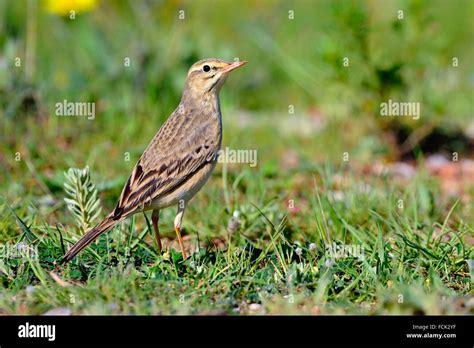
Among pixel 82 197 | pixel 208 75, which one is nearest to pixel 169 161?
pixel 82 197

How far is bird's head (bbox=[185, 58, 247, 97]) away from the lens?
236 inches

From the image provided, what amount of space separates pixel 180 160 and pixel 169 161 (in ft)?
0.26

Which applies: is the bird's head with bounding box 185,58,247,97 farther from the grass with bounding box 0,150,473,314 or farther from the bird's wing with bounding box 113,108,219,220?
the grass with bounding box 0,150,473,314

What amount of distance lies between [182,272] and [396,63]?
3769 millimetres

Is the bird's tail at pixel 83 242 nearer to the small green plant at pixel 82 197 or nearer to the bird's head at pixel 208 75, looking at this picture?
the small green plant at pixel 82 197

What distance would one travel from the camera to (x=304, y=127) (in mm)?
9102

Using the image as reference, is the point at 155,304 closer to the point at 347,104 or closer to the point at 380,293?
the point at 380,293

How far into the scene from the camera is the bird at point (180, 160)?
17.6ft

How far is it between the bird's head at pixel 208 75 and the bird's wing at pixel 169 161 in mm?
262

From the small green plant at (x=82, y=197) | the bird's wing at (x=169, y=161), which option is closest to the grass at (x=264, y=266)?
the small green plant at (x=82, y=197)

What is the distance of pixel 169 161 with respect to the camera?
5.59m

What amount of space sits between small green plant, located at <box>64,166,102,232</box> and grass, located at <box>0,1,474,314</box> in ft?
0.10

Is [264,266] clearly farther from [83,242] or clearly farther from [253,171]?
[253,171]
